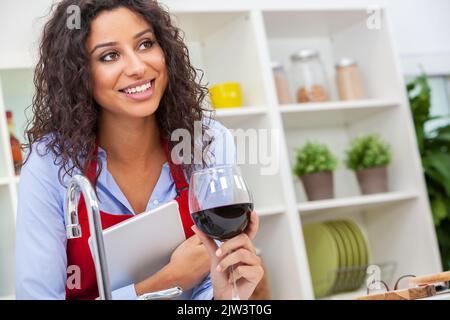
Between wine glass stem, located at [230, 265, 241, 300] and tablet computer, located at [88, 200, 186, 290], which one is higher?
tablet computer, located at [88, 200, 186, 290]

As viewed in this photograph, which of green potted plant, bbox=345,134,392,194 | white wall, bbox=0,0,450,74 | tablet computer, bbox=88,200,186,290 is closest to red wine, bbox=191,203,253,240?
tablet computer, bbox=88,200,186,290

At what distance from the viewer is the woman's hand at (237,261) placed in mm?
1036

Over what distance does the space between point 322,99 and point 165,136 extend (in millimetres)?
1518

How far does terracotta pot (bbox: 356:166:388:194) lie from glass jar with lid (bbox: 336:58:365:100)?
333 millimetres

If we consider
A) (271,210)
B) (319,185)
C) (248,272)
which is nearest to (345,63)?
(319,185)

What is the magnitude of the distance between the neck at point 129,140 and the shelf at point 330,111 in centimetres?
129

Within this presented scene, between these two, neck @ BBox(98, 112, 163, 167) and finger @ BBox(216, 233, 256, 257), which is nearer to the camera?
finger @ BBox(216, 233, 256, 257)

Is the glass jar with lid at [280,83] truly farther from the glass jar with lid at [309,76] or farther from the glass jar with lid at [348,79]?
the glass jar with lid at [348,79]

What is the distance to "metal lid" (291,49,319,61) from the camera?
3.04 meters

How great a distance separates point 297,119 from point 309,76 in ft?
0.63

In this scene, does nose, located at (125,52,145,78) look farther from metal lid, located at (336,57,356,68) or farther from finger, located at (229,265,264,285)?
metal lid, located at (336,57,356,68)

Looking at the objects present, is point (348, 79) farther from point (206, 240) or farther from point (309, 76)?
point (206, 240)

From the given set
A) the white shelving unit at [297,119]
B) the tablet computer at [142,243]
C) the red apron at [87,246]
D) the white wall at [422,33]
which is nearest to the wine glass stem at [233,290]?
the tablet computer at [142,243]

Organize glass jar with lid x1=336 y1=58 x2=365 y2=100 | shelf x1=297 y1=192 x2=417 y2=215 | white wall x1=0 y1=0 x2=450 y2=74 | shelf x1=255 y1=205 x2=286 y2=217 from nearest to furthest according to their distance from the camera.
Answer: shelf x1=255 y1=205 x2=286 y2=217 < shelf x1=297 y1=192 x2=417 y2=215 < glass jar with lid x1=336 y1=58 x2=365 y2=100 < white wall x1=0 y1=0 x2=450 y2=74
